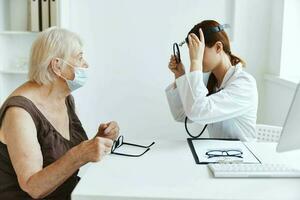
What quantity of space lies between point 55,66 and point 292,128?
0.94 metres

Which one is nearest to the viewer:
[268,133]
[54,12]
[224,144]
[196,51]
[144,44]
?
[224,144]

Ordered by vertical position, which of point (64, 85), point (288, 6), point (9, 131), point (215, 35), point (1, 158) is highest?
point (288, 6)

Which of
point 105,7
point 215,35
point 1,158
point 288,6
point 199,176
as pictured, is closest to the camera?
point 199,176

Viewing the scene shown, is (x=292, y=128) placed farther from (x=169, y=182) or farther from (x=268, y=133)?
(x=268, y=133)

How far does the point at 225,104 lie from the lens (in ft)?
5.40

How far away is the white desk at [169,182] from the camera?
1.06 metres

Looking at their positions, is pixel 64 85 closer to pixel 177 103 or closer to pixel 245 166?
pixel 177 103

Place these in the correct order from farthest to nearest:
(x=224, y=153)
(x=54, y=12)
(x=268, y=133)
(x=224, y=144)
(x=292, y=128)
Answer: (x=54, y=12) → (x=268, y=133) → (x=224, y=144) → (x=224, y=153) → (x=292, y=128)

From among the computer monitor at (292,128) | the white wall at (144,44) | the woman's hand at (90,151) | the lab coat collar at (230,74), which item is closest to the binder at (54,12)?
the white wall at (144,44)

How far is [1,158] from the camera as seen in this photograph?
56.3 inches

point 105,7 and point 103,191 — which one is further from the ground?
point 105,7

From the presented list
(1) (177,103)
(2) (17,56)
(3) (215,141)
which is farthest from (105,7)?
(3) (215,141)

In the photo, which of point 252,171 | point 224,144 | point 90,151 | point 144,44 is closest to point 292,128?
point 252,171

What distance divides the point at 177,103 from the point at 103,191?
1011 mm
